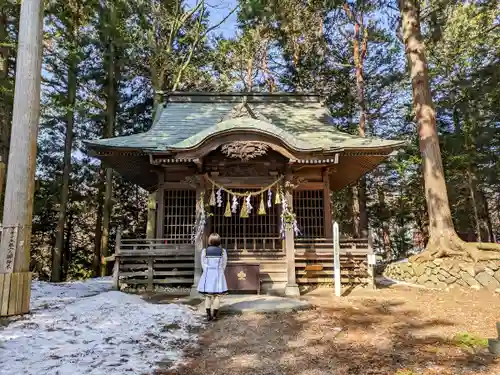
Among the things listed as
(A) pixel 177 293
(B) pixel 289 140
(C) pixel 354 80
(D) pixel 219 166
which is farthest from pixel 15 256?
(C) pixel 354 80

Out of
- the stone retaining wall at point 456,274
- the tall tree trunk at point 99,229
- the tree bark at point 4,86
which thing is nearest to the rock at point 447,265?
the stone retaining wall at point 456,274

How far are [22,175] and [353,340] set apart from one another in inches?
237

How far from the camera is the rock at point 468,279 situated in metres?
8.64

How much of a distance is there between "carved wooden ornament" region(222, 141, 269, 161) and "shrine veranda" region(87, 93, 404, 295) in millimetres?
25

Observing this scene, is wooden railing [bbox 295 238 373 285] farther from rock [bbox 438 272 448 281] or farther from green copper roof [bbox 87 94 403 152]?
green copper roof [bbox 87 94 403 152]

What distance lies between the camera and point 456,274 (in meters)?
8.91

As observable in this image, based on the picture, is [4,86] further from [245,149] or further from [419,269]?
[419,269]

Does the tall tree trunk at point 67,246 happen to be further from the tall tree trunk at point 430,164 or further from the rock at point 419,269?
the tall tree trunk at point 430,164

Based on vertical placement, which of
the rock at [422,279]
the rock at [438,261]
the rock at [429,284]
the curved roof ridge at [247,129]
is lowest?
the rock at [429,284]

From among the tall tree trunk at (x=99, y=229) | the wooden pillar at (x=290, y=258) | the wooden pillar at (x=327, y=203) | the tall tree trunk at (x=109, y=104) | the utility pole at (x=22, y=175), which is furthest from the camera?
the tall tree trunk at (x=99, y=229)

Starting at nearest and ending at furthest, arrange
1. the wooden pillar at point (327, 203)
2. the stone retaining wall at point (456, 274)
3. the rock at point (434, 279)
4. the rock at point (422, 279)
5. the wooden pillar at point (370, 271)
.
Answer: the stone retaining wall at point (456, 274), the wooden pillar at point (370, 271), the rock at point (434, 279), the rock at point (422, 279), the wooden pillar at point (327, 203)

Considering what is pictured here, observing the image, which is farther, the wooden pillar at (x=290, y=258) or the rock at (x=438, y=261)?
the rock at (x=438, y=261)

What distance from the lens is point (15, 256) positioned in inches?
219

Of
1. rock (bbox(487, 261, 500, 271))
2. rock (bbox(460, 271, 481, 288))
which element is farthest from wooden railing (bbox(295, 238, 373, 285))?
rock (bbox(487, 261, 500, 271))
